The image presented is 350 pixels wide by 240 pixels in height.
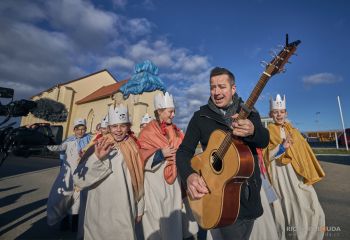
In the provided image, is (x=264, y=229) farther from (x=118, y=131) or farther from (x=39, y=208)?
(x=39, y=208)

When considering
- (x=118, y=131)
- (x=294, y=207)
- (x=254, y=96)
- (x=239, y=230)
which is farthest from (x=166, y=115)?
(x=294, y=207)

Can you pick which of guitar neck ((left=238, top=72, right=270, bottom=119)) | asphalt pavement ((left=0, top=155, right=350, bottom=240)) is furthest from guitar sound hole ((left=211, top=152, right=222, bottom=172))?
asphalt pavement ((left=0, top=155, right=350, bottom=240))

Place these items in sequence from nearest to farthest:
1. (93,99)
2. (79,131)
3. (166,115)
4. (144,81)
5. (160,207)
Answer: (160,207), (166,115), (79,131), (144,81), (93,99)

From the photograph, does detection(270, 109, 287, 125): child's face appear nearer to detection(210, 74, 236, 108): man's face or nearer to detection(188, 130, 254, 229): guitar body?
detection(210, 74, 236, 108): man's face

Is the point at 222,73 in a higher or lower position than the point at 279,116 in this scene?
higher

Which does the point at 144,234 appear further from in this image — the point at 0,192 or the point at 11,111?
the point at 0,192

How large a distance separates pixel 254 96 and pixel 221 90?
1.28 ft

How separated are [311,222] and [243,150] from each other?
2.83 meters

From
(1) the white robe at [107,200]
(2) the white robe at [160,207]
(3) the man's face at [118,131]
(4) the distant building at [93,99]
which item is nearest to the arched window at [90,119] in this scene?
(4) the distant building at [93,99]

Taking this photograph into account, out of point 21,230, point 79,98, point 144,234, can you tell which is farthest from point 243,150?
point 79,98

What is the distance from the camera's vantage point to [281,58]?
6.21 feet

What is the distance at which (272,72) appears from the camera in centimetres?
188

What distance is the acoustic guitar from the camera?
1831 millimetres

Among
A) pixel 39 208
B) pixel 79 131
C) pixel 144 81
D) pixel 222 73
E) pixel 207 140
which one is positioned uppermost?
pixel 144 81
